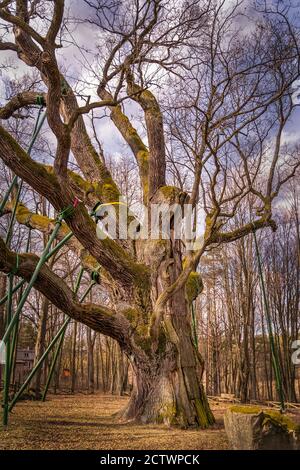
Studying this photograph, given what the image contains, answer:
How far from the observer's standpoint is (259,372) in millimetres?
31516

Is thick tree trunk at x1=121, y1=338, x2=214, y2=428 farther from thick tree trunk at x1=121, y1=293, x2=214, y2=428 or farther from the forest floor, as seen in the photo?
the forest floor

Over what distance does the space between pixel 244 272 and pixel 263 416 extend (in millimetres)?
13761

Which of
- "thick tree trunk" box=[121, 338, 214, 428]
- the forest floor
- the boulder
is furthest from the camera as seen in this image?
"thick tree trunk" box=[121, 338, 214, 428]

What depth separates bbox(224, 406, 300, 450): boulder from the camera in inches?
130

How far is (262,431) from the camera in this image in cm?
332

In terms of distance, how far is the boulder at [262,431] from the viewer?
130 inches

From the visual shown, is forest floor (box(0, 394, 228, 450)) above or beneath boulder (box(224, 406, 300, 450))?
beneath

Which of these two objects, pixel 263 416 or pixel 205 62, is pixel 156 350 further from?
pixel 205 62

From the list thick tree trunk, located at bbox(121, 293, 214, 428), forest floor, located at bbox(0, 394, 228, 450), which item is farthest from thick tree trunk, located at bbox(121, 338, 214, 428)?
forest floor, located at bbox(0, 394, 228, 450)

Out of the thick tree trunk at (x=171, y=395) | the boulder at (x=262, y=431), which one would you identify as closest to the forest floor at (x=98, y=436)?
the thick tree trunk at (x=171, y=395)

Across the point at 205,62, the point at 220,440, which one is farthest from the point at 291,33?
the point at 220,440

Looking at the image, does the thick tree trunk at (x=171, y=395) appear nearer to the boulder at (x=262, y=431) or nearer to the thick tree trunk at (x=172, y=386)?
the thick tree trunk at (x=172, y=386)

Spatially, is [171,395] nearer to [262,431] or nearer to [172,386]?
[172,386]

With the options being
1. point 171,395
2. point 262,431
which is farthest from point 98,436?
point 262,431
